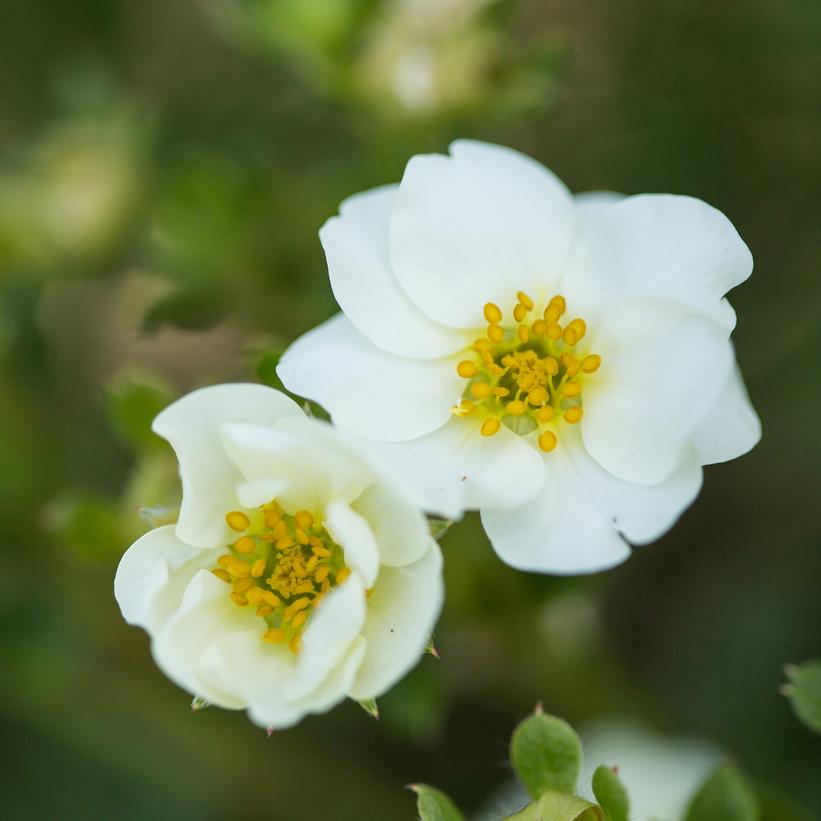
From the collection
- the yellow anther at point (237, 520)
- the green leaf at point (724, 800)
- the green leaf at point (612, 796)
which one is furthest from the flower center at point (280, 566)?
the green leaf at point (724, 800)

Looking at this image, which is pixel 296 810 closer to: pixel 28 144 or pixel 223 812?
pixel 223 812

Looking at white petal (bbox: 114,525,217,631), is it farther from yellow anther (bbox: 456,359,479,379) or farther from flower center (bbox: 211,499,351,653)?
yellow anther (bbox: 456,359,479,379)

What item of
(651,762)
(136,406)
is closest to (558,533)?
(136,406)

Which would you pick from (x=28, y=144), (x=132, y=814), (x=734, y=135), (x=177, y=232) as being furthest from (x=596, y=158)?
(x=132, y=814)

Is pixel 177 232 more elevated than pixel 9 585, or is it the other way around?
pixel 177 232

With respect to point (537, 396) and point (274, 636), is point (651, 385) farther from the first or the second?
point (274, 636)

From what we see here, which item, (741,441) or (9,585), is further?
(9,585)

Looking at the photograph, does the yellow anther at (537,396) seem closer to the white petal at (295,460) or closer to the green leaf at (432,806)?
the white petal at (295,460)
